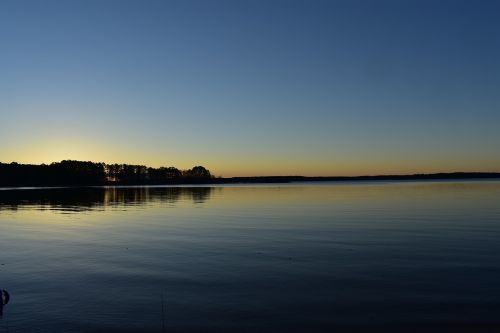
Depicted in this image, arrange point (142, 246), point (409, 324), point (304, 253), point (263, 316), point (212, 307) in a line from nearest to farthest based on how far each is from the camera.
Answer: point (409, 324) → point (263, 316) → point (212, 307) → point (304, 253) → point (142, 246)

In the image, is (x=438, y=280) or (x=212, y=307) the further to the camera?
(x=438, y=280)

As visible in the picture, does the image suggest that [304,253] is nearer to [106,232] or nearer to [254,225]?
[254,225]

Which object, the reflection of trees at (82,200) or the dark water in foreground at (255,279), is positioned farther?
the reflection of trees at (82,200)

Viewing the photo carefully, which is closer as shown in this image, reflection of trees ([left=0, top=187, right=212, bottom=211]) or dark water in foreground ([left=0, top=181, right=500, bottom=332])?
dark water in foreground ([left=0, top=181, right=500, bottom=332])

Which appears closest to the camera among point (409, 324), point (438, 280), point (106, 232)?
point (409, 324)

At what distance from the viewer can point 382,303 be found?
58.2 feet

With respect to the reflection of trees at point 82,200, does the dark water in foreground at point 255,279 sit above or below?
below

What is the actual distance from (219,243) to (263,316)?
17.5 m

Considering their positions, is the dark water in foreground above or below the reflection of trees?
below

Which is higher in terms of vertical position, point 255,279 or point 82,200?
point 82,200

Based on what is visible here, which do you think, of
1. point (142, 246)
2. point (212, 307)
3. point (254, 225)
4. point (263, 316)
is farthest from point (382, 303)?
point (254, 225)

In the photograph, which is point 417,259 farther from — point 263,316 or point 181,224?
point 181,224

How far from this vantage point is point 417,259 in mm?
26344

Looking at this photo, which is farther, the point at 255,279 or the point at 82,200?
the point at 82,200
